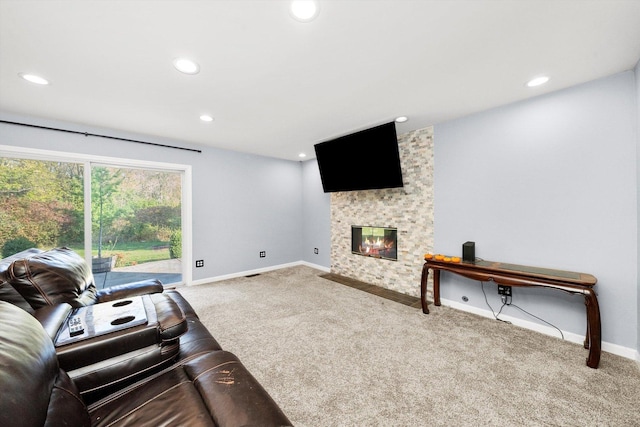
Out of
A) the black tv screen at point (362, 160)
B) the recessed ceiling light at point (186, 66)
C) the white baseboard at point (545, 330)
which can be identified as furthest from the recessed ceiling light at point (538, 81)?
the recessed ceiling light at point (186, 66)

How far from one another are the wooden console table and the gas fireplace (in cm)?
86

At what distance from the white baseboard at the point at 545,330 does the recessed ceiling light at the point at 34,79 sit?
450 centimetres

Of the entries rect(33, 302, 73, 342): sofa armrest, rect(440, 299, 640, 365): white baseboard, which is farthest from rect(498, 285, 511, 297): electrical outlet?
rect(33, 302, 73, 342): sofa armrest

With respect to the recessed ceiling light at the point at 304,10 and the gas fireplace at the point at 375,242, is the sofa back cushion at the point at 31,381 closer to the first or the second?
the recessed ceiling light at the point at 304,10

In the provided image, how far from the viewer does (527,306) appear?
8.20 ft

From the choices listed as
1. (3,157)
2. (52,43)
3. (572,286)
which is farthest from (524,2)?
(3,157)

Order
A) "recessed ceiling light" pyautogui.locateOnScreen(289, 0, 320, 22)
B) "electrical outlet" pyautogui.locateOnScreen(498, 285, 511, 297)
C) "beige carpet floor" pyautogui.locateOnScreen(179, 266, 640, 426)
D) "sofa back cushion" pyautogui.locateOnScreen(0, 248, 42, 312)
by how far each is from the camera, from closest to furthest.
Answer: "sofa back cushion" pyautogui.locateOnScreen(0, 248, 42, 312) → "recessed ceiling light" pyautogui.locateOnScreen(289, 0, 320, 22) → "beige carpet floor" pyautogui.locateOnScreen(179, 266, 640, 426) → "electrical outlet" pyautogui.locateOnScreen(498, 285, 511, 297)

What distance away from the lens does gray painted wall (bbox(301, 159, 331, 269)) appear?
192 inches

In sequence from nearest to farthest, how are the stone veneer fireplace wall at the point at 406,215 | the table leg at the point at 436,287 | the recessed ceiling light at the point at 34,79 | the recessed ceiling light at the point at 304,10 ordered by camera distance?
1. the recessed ceiling light at the point at 304,10
2. the recessed ceiling light at the point at 34,79
3. the table leg at the point at 436,287
4. the stone veneer fireplace wall at the point at 406,215

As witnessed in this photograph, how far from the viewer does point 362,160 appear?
11.1 feet

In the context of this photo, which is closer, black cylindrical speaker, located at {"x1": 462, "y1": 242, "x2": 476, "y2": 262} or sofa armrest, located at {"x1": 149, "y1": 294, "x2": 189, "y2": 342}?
sofa armrest, located at {"x1": 149, "y1": 294, "x2": 189, "y2": 342}

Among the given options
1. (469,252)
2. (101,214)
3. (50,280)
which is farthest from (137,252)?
(469,252)

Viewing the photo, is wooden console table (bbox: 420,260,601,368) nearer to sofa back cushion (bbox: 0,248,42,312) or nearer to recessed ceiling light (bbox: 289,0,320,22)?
recessed ceiling light (bbox: 289,0,320,22)

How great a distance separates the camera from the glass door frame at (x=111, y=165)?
112 inches
